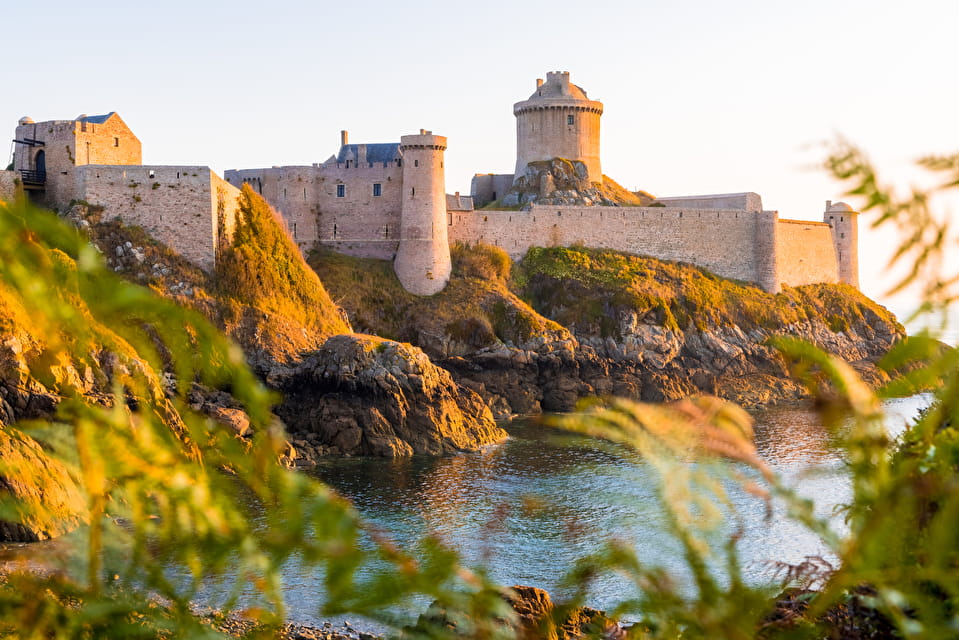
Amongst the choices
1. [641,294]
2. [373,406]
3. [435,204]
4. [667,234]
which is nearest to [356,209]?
[435,204]

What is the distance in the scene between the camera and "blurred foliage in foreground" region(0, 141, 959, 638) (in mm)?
1692

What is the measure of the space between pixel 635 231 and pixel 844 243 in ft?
54.3

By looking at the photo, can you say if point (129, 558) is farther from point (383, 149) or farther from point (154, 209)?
point (383, 149)

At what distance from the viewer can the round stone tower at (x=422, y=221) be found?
151 ft

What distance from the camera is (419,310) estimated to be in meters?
45.0

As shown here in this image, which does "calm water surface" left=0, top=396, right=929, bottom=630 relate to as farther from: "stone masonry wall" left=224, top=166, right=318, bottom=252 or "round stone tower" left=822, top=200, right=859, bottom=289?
"round stone tower" left=822, top=200, right=859, bottom=289

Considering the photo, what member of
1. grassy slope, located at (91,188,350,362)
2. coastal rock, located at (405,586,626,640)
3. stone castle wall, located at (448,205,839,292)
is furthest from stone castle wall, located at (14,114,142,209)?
coastal rock, located at (405,586,626,640)

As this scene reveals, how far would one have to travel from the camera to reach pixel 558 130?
192ft

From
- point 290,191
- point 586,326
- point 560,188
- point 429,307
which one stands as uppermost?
point 560,188

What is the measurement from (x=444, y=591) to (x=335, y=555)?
0.23 meters

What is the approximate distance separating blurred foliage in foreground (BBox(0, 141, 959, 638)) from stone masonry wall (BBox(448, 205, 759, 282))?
1879 inches

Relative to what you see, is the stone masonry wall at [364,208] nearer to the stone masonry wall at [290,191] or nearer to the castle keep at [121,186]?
the stone masonry wall at [290,191]

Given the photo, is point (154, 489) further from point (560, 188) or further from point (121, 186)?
point (560, 188)

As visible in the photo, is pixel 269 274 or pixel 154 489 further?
pixel 269 274
